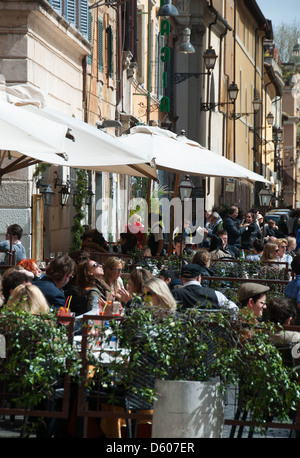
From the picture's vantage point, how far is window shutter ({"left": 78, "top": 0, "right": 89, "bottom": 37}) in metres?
17.4

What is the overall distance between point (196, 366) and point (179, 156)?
639cm

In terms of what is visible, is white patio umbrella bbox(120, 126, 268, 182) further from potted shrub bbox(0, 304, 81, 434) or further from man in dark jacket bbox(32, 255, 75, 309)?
potted shrub bbox(0, 304, 81, 434)

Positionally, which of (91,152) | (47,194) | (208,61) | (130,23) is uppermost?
(208,61)

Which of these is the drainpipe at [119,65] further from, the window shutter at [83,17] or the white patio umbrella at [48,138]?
the white patio umbrella at [48,138]

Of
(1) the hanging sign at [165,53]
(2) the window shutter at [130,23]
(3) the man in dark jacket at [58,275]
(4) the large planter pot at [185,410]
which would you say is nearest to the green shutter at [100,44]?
(2) the window shutter at [130,23]

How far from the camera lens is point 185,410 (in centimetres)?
557

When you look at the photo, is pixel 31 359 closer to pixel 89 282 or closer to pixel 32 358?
pixel 32 358

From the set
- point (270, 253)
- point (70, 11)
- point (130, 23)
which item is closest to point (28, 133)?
point (270, 253)

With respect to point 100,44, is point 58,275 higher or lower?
lower

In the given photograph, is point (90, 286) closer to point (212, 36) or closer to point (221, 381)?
point (221, 381)

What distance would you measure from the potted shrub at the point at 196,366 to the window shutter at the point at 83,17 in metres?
12.4

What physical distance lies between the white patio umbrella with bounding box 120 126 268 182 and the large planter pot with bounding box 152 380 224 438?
580 centimetres

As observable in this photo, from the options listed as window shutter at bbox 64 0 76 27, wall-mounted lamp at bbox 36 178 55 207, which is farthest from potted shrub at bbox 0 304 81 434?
window shutter at bbox 64 0 76 27

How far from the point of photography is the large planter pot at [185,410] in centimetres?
557
